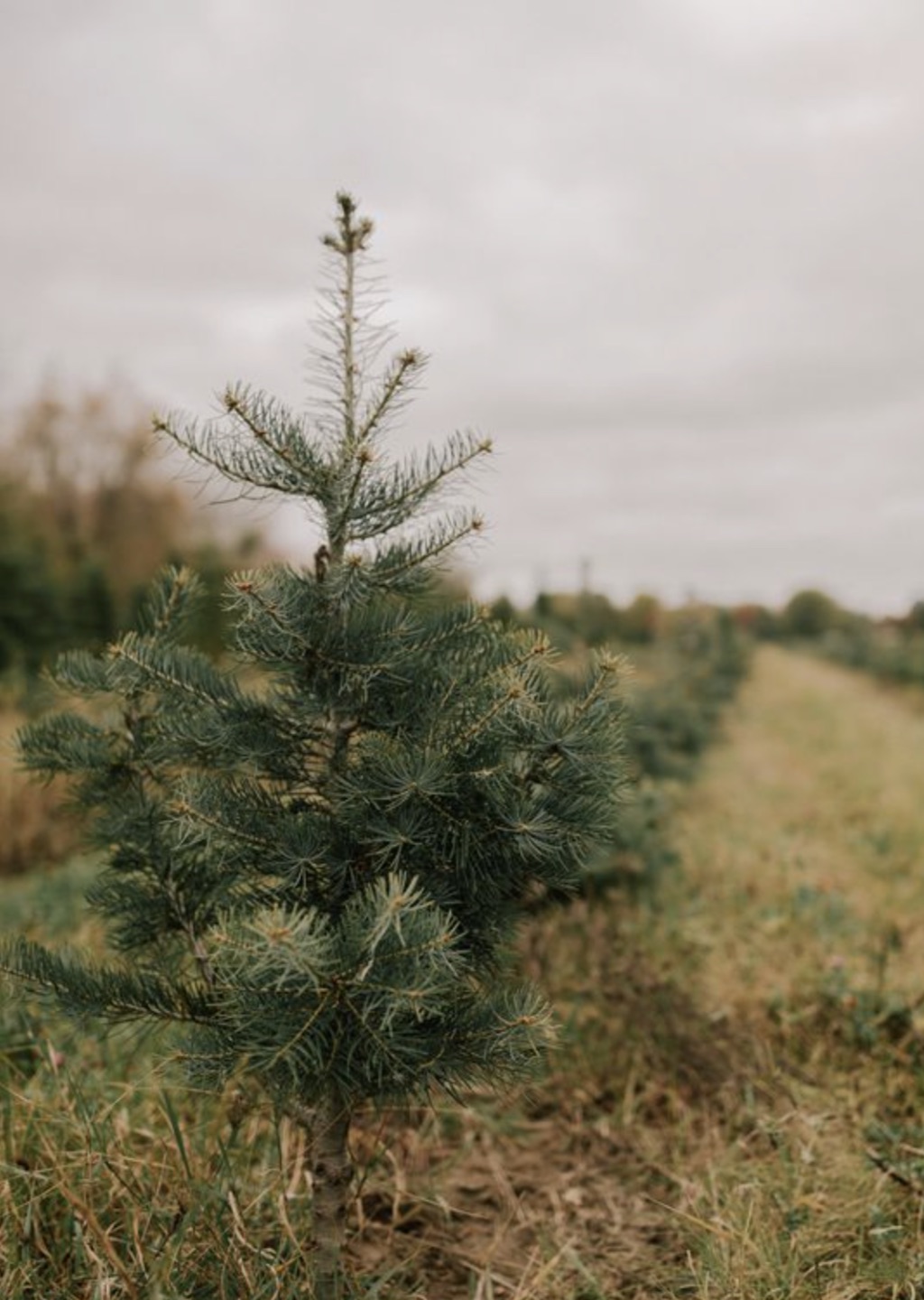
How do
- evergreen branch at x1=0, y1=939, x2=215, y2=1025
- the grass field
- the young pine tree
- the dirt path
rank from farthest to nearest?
the dirt path < the grass field < evergreen branch at x1=0, y1=939, x2=215, y2=1025 < the young pine tree

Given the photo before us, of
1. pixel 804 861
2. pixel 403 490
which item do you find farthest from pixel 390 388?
pixel 804 861

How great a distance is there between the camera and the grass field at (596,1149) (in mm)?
2213

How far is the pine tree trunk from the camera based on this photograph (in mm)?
2068

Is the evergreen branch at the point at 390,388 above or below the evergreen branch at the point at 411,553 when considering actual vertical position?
above

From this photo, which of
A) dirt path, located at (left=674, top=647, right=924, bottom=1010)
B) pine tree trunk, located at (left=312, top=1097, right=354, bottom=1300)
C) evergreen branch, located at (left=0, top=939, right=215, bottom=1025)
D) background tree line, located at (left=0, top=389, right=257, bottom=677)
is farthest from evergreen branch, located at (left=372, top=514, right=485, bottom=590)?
background tree line, located at (left=0, top=389, right=257, bottom=677)

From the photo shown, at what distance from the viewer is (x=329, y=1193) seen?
2098mm

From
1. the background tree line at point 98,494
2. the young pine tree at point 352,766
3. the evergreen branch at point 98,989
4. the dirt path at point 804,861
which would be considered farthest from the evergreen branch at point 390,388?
the background tree line at point 98,494

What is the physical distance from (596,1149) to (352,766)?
1957 mm

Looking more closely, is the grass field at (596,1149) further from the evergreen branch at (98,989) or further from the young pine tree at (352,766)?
the young pine tree at (352,766)

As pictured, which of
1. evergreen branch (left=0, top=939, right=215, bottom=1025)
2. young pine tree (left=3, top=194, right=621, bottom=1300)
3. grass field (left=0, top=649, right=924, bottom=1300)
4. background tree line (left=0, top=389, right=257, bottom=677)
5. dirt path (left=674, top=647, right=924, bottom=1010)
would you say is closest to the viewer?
young pine tree (left=3, top=194, right=621, bottom=1300)

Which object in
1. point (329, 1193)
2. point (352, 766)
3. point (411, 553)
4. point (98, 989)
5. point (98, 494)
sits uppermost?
point (98, 494)

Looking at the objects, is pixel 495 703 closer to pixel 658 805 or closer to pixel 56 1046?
pixel 56 1046

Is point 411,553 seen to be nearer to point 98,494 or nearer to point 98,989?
point 98,989

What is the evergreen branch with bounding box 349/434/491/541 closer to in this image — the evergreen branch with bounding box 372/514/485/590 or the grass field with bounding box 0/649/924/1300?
the evergreen branch with bounding box 372/514/485/590
